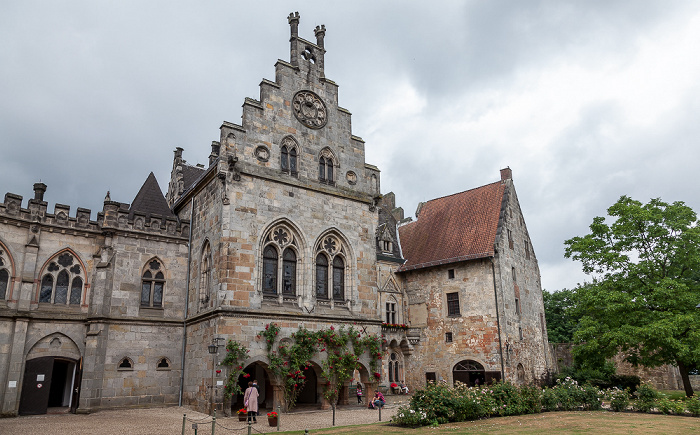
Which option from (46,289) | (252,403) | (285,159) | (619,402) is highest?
(285,159)

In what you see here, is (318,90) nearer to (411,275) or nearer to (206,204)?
(206,204)

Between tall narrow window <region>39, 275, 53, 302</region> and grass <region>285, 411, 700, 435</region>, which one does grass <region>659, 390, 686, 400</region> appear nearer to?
grass <region>285, 411, 700, 435</region>

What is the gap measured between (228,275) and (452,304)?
13968 millimetres

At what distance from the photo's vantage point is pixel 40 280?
20234mm

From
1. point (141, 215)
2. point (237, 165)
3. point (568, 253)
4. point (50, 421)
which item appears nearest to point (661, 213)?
point (568, 253)

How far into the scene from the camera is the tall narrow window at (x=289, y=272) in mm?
21281

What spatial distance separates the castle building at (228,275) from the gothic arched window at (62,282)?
55 mm

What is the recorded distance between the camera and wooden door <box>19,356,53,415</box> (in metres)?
18.9

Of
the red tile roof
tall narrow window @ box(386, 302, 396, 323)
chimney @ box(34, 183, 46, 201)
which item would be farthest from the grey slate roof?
the red tile roof

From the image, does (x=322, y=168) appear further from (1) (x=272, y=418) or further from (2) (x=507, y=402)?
(2) (x=507, y=402)

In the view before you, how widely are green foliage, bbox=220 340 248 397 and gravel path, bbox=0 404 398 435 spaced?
39.5 inches

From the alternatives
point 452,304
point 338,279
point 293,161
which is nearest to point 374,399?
point 338,279

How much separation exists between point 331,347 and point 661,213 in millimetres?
16965

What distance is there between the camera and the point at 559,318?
46.7m
